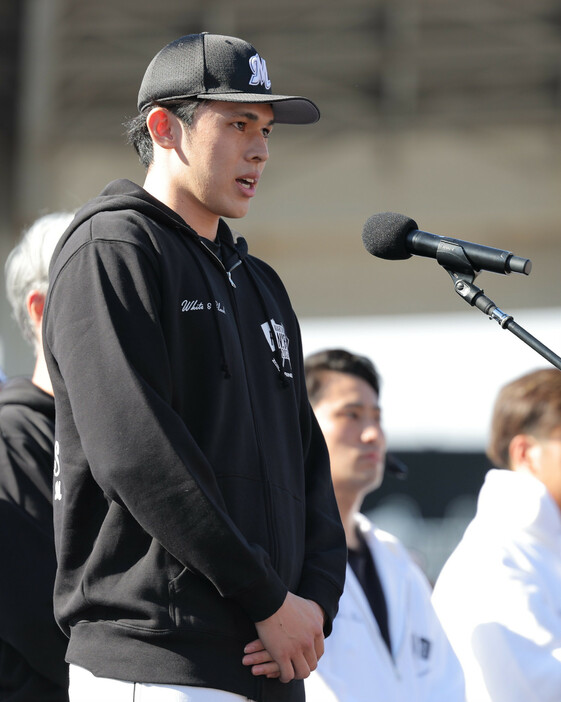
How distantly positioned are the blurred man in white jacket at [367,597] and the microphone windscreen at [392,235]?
1238 mm

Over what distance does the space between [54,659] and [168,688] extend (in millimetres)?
645

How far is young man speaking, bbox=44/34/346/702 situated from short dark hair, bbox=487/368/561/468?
1443 mm

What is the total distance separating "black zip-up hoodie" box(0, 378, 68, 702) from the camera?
2117 millimetres

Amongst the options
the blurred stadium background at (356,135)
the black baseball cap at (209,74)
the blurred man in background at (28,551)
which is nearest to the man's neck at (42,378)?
the blurred man in background at (28,551)

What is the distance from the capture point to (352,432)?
3.30 meters

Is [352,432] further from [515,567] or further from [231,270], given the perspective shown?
[231,270]

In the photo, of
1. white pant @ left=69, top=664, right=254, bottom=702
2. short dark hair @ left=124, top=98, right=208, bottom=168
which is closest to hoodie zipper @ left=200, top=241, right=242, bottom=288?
short dark hair @ left=124, top=98, right=208, bottom=168

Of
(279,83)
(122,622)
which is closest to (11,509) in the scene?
(122,622)

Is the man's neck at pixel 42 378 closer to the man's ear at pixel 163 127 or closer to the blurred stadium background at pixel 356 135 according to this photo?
the man's ear at pixel 163 127

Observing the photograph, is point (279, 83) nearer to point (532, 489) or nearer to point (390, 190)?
point (390, 190)

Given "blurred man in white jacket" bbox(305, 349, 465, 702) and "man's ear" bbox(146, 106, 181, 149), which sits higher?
"man's ear" bbox(146, 106, 181, 149)

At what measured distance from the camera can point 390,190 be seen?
8.51m

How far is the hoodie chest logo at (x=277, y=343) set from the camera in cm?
186

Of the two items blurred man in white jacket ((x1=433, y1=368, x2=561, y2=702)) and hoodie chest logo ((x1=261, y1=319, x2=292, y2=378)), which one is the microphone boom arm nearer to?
hoodie chest logo ((x1=261, y1=319, x2=292, y2=378))
